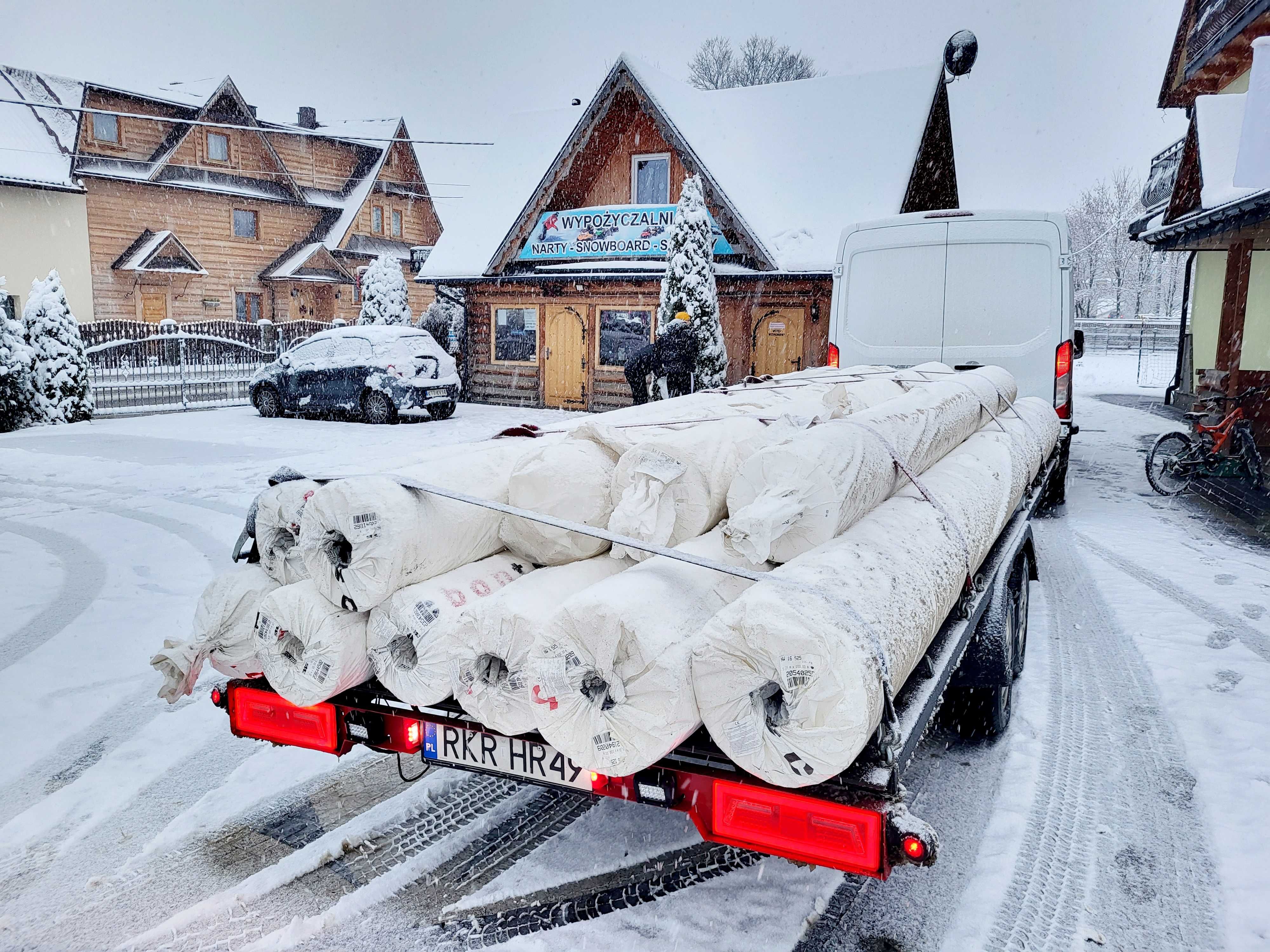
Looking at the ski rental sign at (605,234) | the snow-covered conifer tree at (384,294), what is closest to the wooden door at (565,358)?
Result: the ski rental sign at (605,234)

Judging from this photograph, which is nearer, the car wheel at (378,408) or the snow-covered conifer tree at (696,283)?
the car wheel at (378,408)

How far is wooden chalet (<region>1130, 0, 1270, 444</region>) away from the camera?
9258 mm

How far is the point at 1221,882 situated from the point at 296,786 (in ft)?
11.8

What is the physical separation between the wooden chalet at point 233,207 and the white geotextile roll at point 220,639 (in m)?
24.2

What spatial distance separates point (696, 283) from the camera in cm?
1642

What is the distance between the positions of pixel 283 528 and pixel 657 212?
16.9m

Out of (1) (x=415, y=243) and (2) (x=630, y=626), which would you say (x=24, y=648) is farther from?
(1) (x=415, y=243)

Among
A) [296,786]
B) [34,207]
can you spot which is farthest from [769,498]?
[34,207]

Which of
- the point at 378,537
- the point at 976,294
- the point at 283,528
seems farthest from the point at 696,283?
the point at 378,537

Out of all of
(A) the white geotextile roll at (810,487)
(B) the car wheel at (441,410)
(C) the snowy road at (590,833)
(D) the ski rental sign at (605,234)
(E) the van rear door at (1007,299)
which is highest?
(D) the ski rental sign at (605,234)

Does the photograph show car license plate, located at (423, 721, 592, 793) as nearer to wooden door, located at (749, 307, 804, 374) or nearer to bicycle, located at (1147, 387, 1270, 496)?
bicycle, located at (1147, 387, 1270, 496)

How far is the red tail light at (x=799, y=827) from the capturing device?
7.32 ft

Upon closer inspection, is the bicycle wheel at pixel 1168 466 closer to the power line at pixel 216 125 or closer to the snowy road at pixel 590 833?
the snowy road at pixel 590 833

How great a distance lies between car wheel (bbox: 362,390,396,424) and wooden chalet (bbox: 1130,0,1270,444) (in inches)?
486
